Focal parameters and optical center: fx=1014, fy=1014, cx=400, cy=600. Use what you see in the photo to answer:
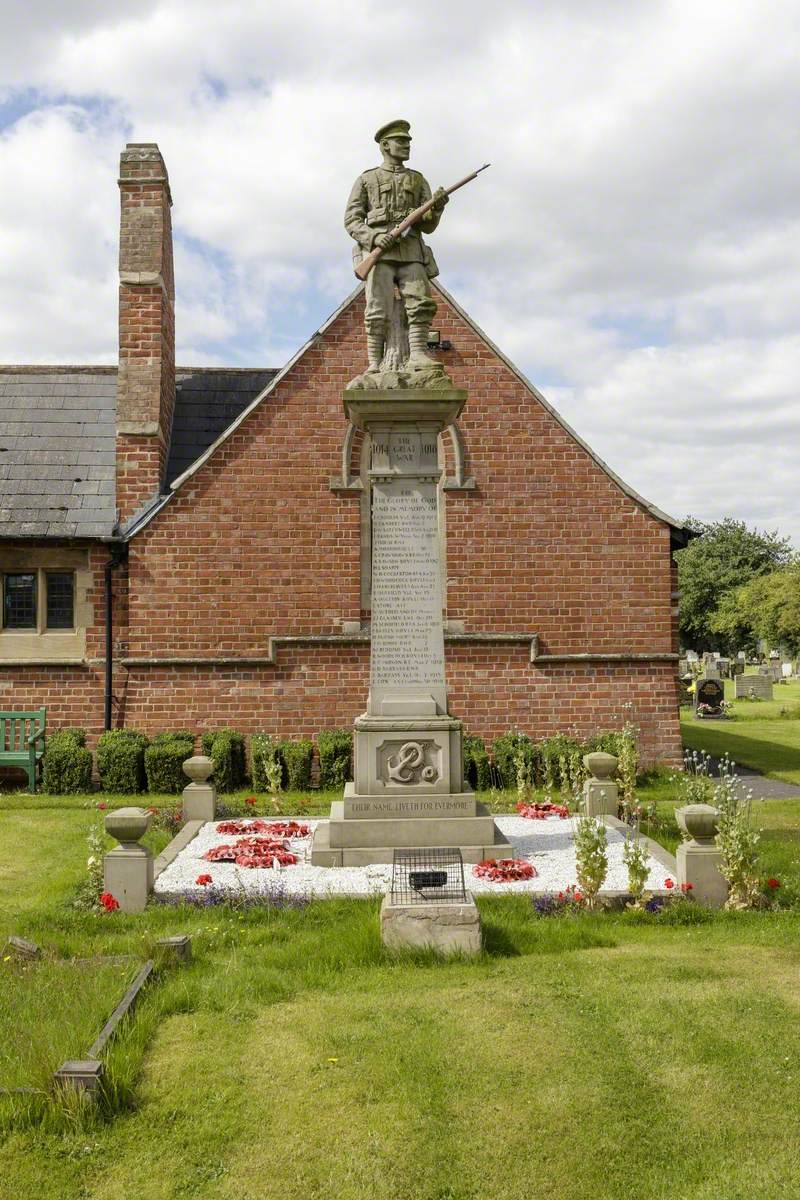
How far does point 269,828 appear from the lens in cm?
1206

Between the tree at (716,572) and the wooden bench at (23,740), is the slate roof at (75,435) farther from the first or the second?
the tree at (716,572)

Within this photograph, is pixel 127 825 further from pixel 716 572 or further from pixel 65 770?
pixel 716 572

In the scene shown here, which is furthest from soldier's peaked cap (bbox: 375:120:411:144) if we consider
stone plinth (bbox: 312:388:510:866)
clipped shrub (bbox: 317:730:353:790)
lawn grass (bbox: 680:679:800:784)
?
lawn grass (bbox: 680:679:800:784)

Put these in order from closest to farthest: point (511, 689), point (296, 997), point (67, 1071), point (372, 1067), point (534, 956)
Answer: point (67, 1071) < point (372, 1067) < point (296, 997) < point (534, 956) < point (511, 689)

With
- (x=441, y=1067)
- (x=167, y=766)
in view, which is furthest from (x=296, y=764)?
(x=441, y=1067)

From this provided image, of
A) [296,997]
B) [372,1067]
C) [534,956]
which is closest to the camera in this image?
[372,1067]

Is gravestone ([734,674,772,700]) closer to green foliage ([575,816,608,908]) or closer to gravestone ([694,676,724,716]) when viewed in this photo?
gravestone ([694,676,724,716])

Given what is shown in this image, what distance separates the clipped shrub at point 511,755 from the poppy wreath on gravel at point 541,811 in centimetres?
194

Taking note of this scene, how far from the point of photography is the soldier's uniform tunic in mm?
10648

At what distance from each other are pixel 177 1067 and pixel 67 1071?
2.44ft

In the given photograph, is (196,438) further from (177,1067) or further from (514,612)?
(177,1067)

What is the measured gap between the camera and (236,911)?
27.0 feet

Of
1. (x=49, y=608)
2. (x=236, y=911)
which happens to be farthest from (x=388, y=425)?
(x=49, y=608)

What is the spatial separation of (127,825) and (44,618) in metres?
8.93
